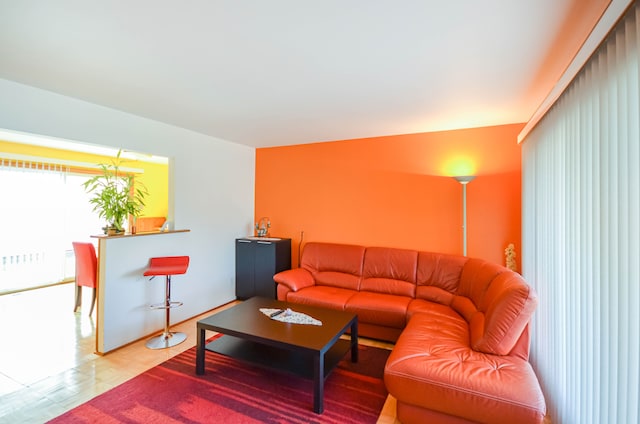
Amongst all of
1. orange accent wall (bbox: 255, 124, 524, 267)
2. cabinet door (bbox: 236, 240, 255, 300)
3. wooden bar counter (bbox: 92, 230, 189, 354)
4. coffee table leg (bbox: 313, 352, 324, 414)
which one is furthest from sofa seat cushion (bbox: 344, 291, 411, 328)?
wooden bar counter (bbox: 92, 230, 189, 354)

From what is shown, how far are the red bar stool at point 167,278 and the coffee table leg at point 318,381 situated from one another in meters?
1.82

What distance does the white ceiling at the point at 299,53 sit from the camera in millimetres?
1410

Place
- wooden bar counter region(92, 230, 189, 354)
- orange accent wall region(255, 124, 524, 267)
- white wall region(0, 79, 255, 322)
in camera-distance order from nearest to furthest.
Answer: white wall region(0, 79, 255, 322) < wooden bar counter region(92, 230, 189, 354) < orange accent wall region(255, 124, 524, 267)

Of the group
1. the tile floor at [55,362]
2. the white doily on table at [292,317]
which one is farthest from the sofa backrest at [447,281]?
the white doily on table at [292,317]

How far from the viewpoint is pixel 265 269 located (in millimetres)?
4086

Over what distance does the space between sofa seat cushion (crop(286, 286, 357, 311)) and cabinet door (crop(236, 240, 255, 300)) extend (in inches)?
43.9

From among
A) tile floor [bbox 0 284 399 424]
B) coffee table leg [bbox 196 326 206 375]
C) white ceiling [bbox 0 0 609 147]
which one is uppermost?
white ceiling [bbox 0 0 609 147]

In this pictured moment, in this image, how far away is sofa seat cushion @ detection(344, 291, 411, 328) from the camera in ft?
9.32

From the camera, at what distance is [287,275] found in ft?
11.6

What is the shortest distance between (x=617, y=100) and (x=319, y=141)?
130 inches

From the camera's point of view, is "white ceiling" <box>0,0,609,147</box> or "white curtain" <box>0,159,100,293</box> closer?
"white ceiling" <box>0,0,609,147</box>

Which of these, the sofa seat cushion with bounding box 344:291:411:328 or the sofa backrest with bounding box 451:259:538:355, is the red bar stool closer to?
the sofa seat cushion with bounding box 344:291:411:328

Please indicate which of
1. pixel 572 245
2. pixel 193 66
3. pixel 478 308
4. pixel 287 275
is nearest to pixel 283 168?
pixel 287 275

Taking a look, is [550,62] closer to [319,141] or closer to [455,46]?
[455,46]
